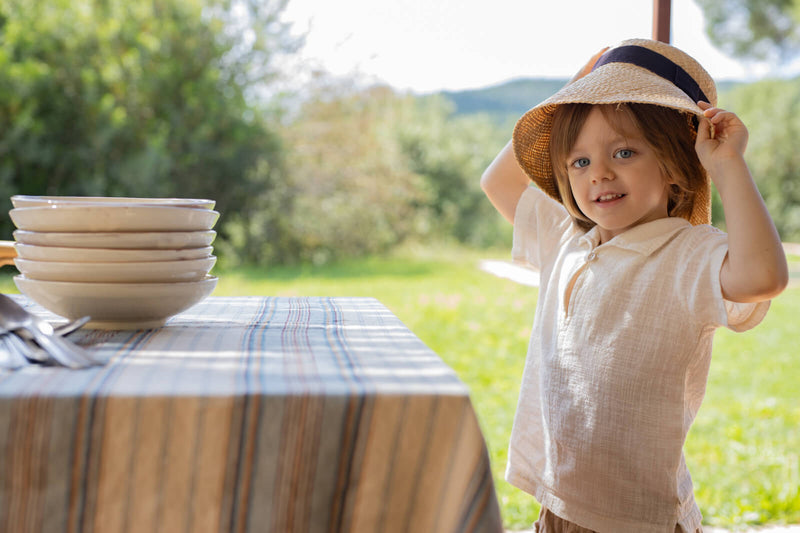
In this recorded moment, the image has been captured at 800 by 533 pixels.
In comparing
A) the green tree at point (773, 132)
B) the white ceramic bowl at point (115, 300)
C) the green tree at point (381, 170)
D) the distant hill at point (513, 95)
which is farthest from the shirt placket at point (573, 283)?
the green tree at point (773, 132)

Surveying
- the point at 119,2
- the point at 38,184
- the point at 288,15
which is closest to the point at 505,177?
the point at 38,184

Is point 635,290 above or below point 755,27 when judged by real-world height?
below

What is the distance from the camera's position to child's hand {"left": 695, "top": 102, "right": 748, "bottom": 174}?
937mm

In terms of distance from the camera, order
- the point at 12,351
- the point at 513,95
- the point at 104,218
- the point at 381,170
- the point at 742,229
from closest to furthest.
A: the point at 12,351, the point at 104,218, the point at 742,229, the point at 513,95, the point at 381,170

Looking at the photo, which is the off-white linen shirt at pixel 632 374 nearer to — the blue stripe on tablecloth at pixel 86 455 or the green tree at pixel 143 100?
the blue stripe on tablecloth at pixel 86 455

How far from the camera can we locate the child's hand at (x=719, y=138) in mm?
937

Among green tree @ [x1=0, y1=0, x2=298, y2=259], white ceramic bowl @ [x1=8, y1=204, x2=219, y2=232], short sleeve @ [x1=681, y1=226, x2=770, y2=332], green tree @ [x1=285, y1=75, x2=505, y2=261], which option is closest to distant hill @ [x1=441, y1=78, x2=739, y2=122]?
green tree @ [x1=285, y1=75, x2=505, y2=261]

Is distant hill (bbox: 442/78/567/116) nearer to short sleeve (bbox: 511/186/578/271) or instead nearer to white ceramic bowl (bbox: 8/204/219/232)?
short sleeve (bbox: 511/186/578/271)

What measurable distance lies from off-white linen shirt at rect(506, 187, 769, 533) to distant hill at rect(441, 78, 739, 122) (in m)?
4.61

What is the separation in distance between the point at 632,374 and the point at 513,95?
5.24 m

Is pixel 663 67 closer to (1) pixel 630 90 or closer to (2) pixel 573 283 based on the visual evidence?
(1) pixel 630 90

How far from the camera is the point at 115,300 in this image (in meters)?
0.71

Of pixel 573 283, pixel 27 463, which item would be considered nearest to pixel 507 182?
pixel 573 283

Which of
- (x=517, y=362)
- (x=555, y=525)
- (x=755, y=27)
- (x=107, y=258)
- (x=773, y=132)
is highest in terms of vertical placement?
(x=755, y=27)
